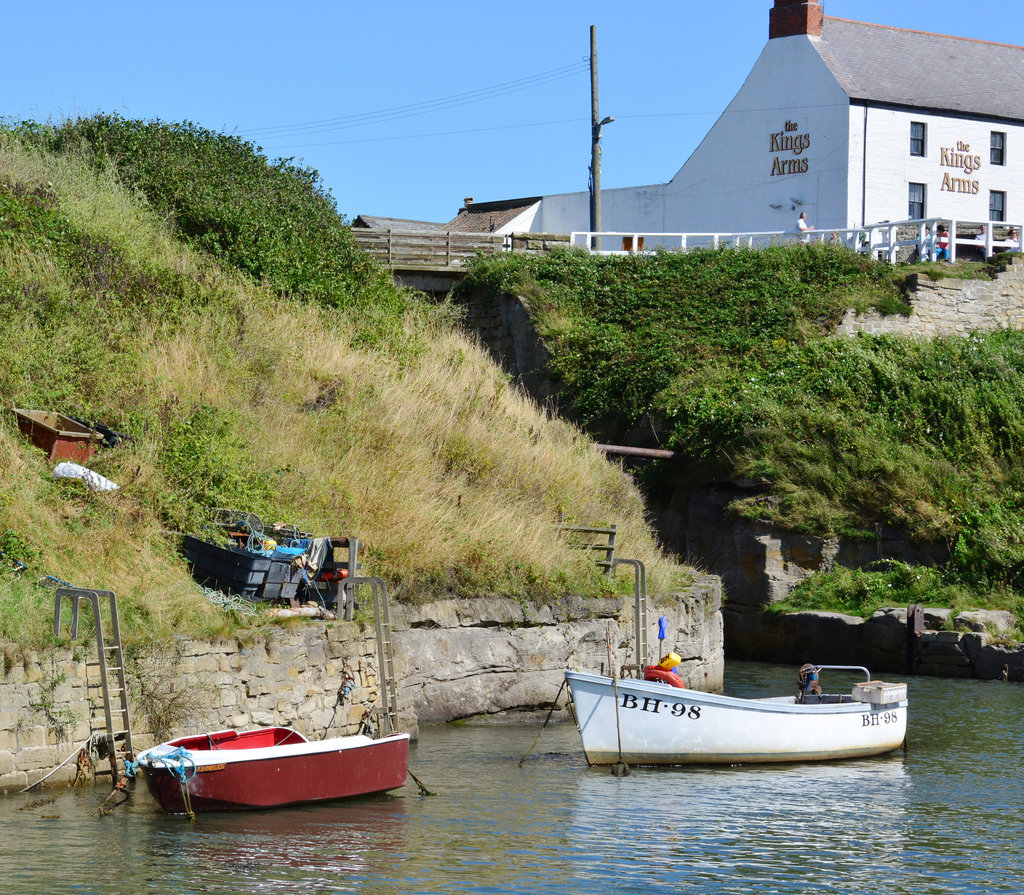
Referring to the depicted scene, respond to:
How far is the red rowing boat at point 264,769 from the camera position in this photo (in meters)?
13.1

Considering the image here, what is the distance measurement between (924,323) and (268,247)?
1695 centimetres

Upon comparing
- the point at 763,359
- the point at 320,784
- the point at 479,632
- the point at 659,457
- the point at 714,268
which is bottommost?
the point at 320,784

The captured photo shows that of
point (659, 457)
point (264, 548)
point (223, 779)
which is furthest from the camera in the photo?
point (659, 457)

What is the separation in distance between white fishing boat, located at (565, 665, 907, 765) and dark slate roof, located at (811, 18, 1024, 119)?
28.8 metres

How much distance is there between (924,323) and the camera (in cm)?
3484

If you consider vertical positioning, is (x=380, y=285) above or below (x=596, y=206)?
below

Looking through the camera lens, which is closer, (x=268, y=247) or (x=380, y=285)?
(x=268, y=247)

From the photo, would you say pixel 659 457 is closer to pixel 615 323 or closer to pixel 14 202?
pixel 615 323

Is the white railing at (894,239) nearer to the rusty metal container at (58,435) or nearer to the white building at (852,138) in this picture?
the white building at (852,138)

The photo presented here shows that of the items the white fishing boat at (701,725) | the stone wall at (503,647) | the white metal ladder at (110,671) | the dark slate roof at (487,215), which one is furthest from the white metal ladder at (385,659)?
the dark slate roof at (487,215)

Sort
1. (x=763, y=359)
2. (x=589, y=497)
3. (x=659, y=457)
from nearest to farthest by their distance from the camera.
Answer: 1. (x=589, y=497)
2. (x=659, y=457)
3. (x=763, y=359)

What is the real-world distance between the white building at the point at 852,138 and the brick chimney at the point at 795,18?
0.04m

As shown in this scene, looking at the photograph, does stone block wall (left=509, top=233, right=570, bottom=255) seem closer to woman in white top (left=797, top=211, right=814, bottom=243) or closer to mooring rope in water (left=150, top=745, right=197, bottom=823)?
woman in white top (left=797, top=211, right=814, bottom=243)

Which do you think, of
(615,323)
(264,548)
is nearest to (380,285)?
(615,323)
